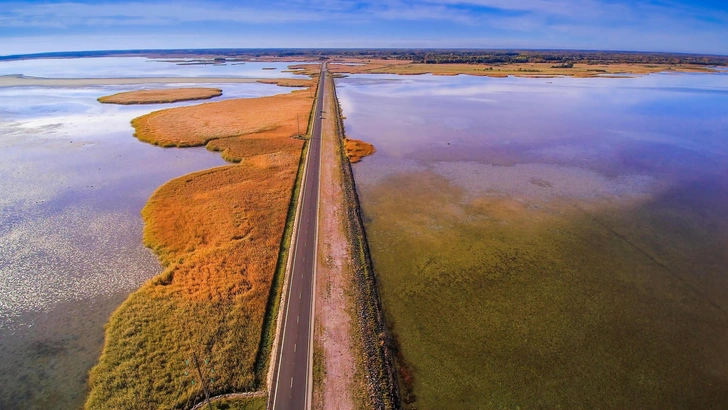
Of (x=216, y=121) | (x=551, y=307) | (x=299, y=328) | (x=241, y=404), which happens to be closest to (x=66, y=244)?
(x=299, y=328)

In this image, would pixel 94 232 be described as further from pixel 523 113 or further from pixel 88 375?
pixel 523 113

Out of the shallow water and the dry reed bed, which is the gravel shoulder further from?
the shallow water

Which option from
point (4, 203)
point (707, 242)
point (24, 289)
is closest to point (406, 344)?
point (24, 289)

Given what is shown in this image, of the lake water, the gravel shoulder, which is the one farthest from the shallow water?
the lake water

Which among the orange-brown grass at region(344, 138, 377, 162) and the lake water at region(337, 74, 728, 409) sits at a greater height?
the orange-brown grass at region(344, 138, 377, 162)

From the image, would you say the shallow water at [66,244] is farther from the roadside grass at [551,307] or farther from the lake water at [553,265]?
the lake water at [553,265]
